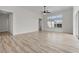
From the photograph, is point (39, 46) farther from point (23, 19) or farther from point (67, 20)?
point (67, 20)

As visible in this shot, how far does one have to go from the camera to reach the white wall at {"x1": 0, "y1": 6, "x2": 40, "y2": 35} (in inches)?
358

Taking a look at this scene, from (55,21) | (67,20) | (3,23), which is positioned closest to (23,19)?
(3,23)

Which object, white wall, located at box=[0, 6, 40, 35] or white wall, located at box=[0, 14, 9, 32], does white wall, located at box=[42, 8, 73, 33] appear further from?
white wall, located at box=[0, 14, 9, 32]

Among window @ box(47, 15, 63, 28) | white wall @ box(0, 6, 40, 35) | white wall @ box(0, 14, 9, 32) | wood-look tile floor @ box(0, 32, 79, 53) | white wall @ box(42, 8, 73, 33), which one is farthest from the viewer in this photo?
window @ box(47, 15, 63, 28)

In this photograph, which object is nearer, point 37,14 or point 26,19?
point 26,19

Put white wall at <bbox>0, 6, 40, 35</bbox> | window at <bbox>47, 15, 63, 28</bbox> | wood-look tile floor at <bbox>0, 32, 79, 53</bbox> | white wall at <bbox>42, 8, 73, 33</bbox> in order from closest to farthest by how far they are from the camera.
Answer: wood-look tile floor at <bbox>0, 32, 79, 53</bbox> → white wall at <bbox>0, 6, 40, 35</bbox> → white wall at <bbox>42, 8, 73, 33</bbox> → window at <bbox>47, 15, 63, 28</bbox>

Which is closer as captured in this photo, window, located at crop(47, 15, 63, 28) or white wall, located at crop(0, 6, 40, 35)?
white wall, located at crop(0, 6, 40, 35)

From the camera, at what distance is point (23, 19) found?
1070 cm

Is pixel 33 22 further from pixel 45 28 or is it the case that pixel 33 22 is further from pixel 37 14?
pixel 45 28

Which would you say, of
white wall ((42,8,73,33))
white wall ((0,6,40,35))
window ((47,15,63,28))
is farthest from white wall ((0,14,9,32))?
white wall ((42,8,73,33))

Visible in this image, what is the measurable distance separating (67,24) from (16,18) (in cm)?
672
